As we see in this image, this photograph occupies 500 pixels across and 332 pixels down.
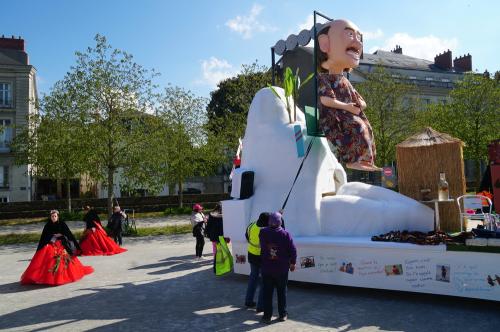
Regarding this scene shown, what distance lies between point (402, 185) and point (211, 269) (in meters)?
4.66

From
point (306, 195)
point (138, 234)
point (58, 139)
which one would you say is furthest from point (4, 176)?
point (306, 195)

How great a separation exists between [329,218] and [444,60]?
4467 cm

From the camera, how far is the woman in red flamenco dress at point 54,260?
9.04 m

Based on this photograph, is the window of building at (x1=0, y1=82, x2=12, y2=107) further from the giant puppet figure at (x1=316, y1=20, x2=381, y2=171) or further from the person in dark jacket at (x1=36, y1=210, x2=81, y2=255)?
the giant puppet figure at (x1=316, y1=20, x2=381, y2=171)

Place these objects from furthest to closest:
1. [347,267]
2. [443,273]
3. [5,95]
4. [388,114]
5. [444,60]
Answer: [444,60] < [5,95] < [388,114] < [347,267] < [443,273]

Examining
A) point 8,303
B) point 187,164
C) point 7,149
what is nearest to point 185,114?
point 187,164

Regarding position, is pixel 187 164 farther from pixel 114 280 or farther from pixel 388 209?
pixel 388 209

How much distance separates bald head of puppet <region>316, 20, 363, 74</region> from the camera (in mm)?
8883

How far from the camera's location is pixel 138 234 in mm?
18812

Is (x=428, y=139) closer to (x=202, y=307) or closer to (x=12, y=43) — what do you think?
(x=202, y=307)

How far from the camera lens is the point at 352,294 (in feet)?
24.1

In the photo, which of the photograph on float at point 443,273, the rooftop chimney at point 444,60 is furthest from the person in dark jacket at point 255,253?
the rooftop chimney at point 444,60

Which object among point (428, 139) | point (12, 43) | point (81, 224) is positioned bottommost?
point (81, 224)

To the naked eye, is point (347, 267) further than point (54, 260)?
No
